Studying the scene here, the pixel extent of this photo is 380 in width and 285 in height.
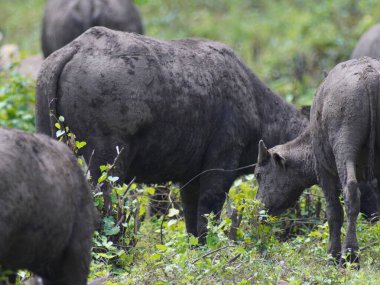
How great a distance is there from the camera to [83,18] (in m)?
17.0

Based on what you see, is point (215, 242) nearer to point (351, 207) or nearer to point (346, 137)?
point (351, 207)

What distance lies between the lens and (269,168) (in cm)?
962

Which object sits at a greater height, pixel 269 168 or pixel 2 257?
pixel 2 257

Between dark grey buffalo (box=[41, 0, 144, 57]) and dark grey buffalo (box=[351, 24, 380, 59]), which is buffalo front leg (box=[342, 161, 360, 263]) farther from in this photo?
dark grey buffalo (box=[41, 0, 144, 57])

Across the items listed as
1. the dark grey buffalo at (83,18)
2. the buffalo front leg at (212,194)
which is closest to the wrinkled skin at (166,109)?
the buffalo front leg at (212,194)

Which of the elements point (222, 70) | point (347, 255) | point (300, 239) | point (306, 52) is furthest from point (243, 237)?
point (306, 52)

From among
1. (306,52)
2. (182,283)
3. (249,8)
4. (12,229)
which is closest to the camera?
(12,229)

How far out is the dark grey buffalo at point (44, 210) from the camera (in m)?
5.75

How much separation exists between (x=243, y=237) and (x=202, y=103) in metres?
1.48

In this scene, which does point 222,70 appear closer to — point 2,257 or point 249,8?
point 2,257

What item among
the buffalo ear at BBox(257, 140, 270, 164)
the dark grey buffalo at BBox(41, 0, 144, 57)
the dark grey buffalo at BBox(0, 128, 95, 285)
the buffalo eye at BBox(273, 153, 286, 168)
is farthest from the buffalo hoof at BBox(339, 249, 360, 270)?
the dark grey buffalo at BBox(41, 0, 144, 57)

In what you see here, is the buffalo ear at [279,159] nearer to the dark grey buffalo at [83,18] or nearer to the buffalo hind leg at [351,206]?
the buffalo hind leg at [351,206]

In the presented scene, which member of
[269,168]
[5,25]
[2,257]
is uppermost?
[2,257]

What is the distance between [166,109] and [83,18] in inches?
315
